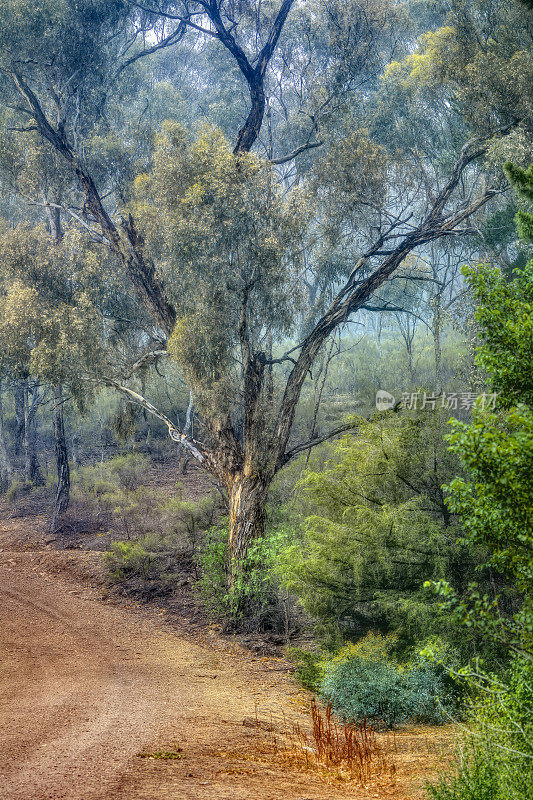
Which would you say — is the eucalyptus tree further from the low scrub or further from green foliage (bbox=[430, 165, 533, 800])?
green foliage (bbox=[430, 165, 533, 800])

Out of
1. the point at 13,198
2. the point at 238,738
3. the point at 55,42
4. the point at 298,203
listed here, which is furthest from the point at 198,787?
the point at 13,198

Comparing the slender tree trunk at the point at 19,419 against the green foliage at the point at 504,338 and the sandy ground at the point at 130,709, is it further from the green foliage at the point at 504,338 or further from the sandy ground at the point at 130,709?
the green foliage at the point at 504,338

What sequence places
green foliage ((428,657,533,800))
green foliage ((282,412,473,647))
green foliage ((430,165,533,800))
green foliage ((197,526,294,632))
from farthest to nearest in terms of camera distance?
green foliage ((197,526,294,632)), green foliage ((282,412,473,647)), green foliage ((430,165,533,800)), green foliage ((428,657,533,800))

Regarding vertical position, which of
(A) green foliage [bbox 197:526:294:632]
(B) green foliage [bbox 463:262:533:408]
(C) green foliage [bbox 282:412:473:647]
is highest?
(B) green foliage [bbox 463:262:533:408]

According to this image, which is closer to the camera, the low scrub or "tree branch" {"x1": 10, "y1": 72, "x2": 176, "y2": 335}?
the low scrub

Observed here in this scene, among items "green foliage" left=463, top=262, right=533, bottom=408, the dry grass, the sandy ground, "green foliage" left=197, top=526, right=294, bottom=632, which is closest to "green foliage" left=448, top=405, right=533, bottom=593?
"green foliage" left=463, top=262, right=533, bottom=408

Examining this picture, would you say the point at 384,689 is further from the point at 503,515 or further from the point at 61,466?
the point at 61,466

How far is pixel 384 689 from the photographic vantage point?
6645 mm

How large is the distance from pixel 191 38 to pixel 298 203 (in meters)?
14.5

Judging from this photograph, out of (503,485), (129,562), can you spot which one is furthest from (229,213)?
(503,485)

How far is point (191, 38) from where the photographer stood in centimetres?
2191

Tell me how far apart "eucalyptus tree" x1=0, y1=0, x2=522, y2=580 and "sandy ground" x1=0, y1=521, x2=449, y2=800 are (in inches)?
95.3

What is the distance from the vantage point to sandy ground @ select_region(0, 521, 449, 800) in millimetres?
4465

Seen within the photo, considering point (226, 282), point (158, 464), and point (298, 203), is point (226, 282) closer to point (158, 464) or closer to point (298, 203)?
point (298, 203)
